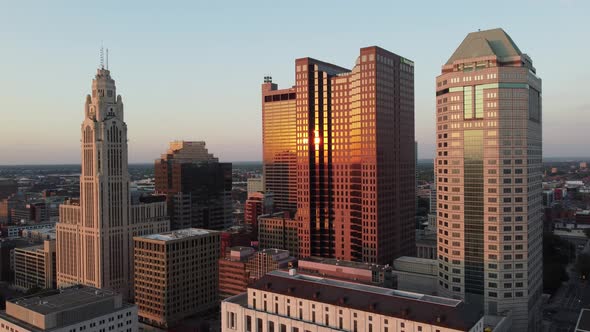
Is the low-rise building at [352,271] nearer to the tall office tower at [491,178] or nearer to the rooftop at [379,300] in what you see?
the tall office tower at [491,178]

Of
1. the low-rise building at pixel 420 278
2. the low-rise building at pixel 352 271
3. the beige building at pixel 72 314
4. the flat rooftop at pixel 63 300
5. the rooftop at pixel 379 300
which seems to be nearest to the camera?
the rooftop at pixel 379 300

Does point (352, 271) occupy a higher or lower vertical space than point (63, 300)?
higher

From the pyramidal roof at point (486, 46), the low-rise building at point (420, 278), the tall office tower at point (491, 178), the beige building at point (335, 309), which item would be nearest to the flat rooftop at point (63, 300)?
the beige building at point (335, 309)

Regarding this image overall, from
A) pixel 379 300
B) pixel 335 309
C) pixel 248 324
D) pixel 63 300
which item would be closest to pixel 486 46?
pixel 379 300

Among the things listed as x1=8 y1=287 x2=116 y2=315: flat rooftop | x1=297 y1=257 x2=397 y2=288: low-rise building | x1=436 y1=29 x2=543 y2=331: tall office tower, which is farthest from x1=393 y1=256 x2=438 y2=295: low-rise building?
x1=8 y1=287 x2=116 y2=315: flat rooftop

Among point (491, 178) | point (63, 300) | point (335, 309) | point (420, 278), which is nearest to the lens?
point (335, 309)

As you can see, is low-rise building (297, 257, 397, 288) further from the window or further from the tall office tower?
the window

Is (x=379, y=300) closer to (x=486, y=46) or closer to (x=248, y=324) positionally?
(x=248, y=324)

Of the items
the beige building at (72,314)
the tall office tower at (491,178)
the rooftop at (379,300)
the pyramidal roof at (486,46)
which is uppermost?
the pyramidal roof at (486,46)

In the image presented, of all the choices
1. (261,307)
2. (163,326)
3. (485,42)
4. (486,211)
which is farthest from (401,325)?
(163,326)

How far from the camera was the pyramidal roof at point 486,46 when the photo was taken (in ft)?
543

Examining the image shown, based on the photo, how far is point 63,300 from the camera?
14888cm

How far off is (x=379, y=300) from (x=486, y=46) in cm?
9348

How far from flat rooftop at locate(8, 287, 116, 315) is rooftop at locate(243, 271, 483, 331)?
49.7 meters
